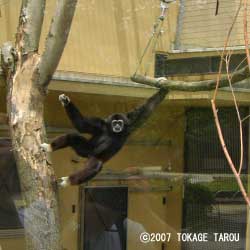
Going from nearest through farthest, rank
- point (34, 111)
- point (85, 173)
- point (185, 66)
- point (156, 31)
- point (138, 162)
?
point (34, 111) < point (85, 173) < point (185, 66) < point (156, 31) < point (138, 162)

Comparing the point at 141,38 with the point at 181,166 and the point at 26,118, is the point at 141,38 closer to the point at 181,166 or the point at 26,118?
the point at 181,166

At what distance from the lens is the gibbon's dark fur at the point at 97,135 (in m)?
4.17

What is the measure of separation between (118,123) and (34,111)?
3.33 feet

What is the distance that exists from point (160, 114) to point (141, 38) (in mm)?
794

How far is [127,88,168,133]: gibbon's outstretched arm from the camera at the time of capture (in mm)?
4262

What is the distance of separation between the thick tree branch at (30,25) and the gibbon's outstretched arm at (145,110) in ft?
3.38

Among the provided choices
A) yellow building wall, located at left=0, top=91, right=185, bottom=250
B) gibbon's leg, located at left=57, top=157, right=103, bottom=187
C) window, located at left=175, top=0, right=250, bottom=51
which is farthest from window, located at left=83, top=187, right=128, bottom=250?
gibbon's leg, located at left=57, top=157, right=103, bottom=187

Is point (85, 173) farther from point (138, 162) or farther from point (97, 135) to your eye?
point (138, 162)

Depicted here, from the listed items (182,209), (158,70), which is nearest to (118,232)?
(182,209)

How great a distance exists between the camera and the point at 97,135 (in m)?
4.40

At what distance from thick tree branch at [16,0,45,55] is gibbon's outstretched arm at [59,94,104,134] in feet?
1.83

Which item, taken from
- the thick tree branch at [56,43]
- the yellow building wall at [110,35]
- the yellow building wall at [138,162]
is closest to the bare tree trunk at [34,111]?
the thick tree branch at [56,43]

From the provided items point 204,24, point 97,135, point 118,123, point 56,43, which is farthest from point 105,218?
point 56,43

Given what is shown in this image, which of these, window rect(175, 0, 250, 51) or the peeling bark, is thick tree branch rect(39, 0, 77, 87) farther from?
window rect(175, 0, 250, 51)
